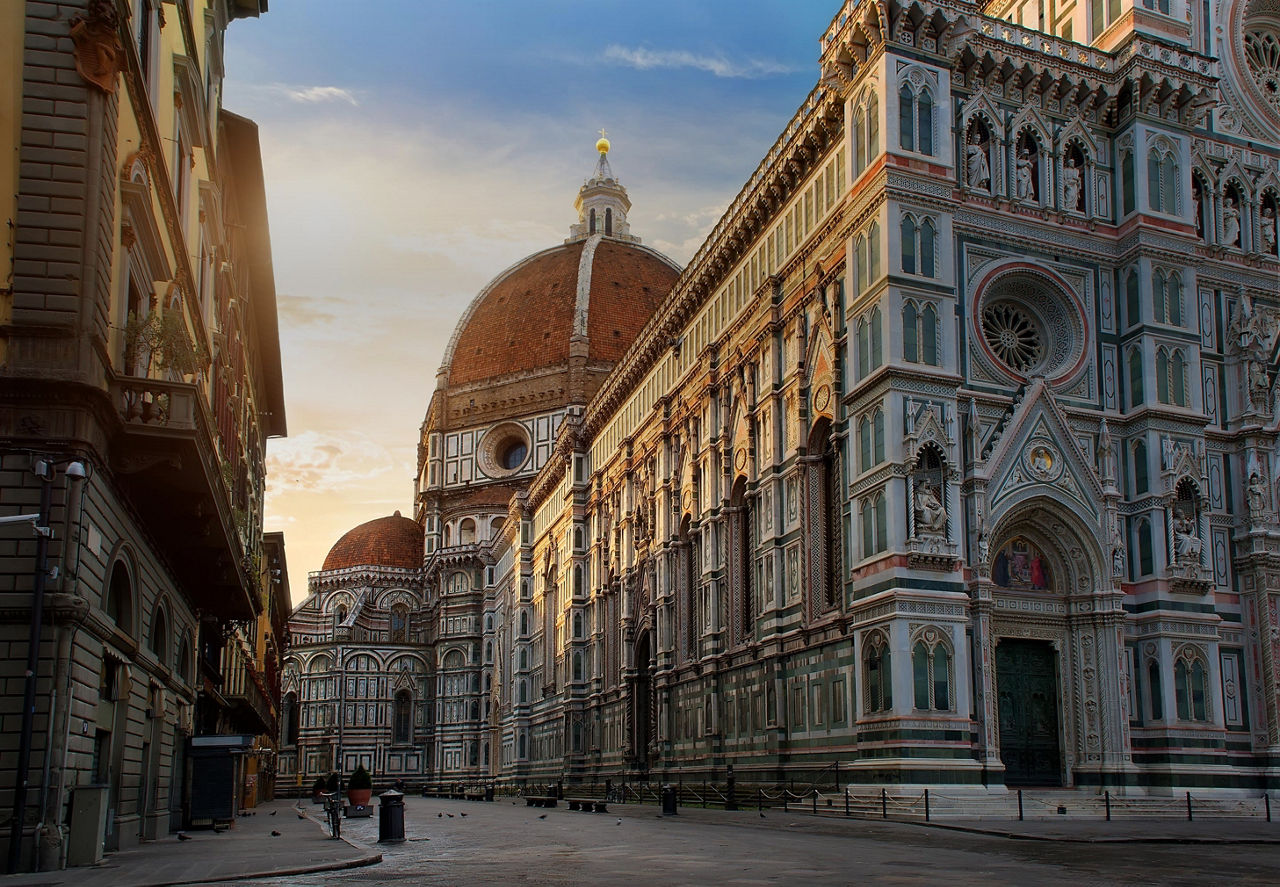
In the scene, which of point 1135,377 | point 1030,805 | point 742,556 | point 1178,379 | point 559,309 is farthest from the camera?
point 559,309

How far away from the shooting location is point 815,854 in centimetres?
2053

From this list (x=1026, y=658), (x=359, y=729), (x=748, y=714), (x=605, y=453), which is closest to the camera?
(x=1026, y=658)

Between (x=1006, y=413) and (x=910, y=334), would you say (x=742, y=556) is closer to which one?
(x=1006, y=413)

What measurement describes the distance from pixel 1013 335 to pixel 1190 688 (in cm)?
1084

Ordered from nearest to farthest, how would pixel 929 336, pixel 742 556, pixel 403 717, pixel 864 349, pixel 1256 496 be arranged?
pixel 929 336 < pixel 864 349 < pixel 1256 496 < pixel 742 556 < pixel 403 717

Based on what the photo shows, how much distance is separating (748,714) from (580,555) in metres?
28.1

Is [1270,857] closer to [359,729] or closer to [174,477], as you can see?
[174,477]

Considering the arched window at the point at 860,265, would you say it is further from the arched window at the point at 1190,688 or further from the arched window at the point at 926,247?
the arched window at the point at 1190,688

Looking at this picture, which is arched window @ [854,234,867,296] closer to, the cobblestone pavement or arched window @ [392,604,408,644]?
the cobblestone pavement

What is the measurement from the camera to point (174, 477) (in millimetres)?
23328

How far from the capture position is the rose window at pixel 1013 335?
37.8m

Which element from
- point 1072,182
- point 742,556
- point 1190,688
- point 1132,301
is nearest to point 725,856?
point 1190,688

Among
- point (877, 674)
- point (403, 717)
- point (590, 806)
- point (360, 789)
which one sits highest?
point (877, 674)

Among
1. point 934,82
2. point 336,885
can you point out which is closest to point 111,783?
point 336,885
